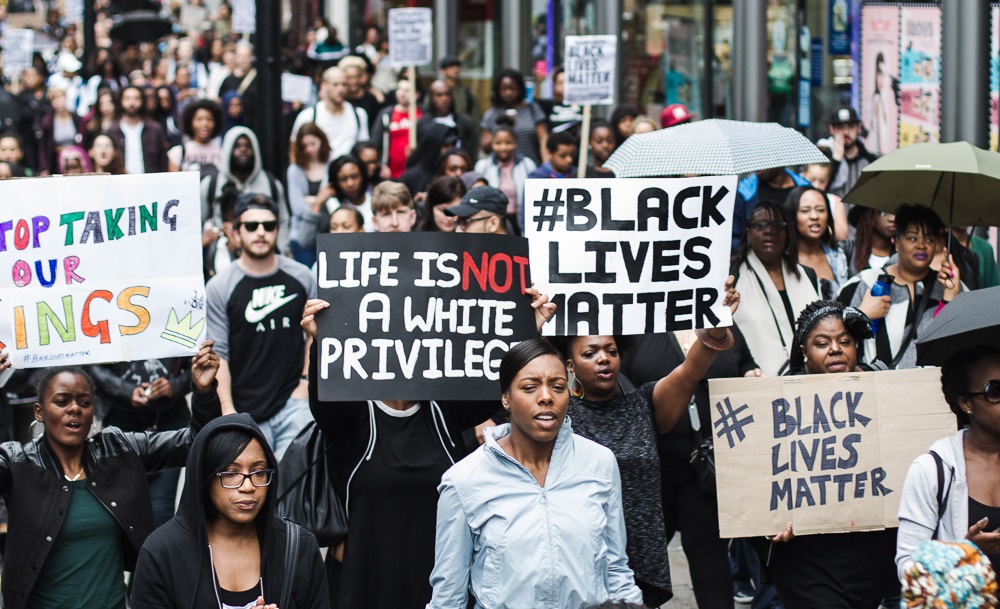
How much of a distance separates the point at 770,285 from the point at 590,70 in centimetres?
492

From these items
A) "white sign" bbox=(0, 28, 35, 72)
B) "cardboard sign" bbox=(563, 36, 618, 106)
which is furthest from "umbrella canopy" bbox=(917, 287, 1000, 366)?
"white sign" bbox=(0, 28, 35, 72)

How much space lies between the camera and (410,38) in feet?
46.0

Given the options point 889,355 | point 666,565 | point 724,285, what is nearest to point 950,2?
point 889,355

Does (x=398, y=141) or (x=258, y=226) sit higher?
(x=398, y=141)

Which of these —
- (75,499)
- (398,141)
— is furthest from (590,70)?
(75,499)

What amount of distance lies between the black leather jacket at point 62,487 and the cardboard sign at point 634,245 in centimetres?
144

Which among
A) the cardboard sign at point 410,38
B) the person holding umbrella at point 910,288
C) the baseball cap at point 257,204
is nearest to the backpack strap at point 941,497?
the person holding umbrella at point 910,288

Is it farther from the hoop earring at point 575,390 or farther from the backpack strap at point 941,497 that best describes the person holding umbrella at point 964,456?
the hoop earring at point 575,390

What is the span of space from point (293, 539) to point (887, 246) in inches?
201

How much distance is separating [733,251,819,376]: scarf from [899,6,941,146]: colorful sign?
463 cm

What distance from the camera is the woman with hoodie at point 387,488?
5438 millimetres

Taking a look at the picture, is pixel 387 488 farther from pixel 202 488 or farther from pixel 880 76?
pixel 880 76

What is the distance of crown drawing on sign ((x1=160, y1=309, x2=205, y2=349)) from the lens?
6.07 m

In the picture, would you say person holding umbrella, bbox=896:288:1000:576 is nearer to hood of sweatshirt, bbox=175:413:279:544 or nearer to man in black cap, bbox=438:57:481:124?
hood of sweatshirt, bbox=175:413:279:544
